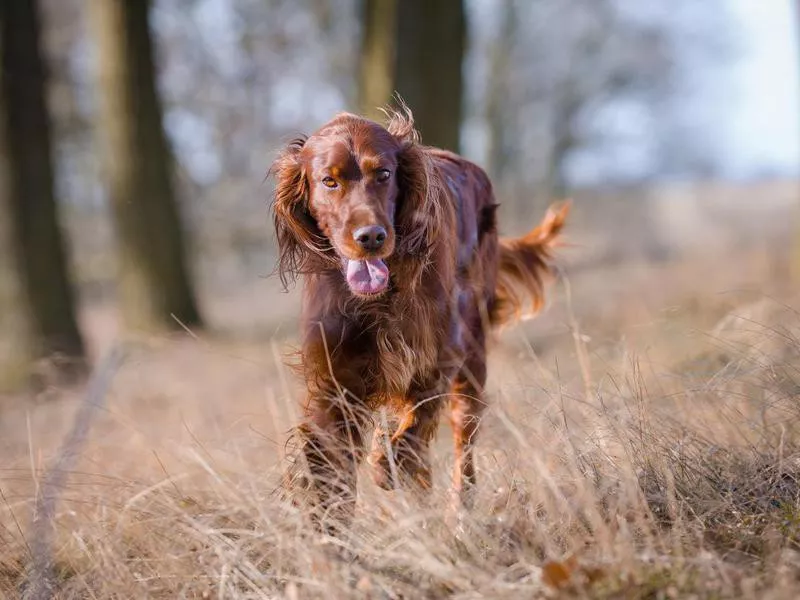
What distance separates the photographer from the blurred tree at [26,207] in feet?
20.8

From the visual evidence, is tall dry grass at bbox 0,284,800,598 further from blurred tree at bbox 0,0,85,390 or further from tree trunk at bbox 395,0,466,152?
blurred tree at bbox 0,0,85,390

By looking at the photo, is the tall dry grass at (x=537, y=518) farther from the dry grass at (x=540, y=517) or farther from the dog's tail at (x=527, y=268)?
the dog's tail at (x=527, y=268)

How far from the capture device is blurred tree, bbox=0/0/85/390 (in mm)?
6332

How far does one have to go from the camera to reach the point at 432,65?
539 centimetres

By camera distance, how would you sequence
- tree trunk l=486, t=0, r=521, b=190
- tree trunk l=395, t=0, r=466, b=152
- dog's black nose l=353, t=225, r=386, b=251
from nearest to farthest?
dog's black nose l=353, t=225, r=386, b=251
tree trunk l=395, t=0, r=466, b=152
tree trunk l=486, t=0, r=521, b=190

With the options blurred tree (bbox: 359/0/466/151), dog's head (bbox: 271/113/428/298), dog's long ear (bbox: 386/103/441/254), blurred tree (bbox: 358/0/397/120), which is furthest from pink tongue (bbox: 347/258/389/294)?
blurred tree (bbox: 359/0/466/151)

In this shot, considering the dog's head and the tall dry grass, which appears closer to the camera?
the tall dry grass

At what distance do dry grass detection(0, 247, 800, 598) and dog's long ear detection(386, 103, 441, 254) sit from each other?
532mm

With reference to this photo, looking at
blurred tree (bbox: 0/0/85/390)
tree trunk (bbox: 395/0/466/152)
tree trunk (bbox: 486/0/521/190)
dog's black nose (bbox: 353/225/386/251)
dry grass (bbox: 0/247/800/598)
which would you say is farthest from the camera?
tree trunk (bbox: 486/0/521/190)

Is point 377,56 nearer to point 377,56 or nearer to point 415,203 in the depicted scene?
point 377,56

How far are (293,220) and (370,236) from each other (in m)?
0.35

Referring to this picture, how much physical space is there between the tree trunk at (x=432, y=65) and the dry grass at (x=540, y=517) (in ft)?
9.37

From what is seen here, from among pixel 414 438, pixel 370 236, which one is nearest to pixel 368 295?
pixel 370 236

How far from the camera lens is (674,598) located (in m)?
1.64
